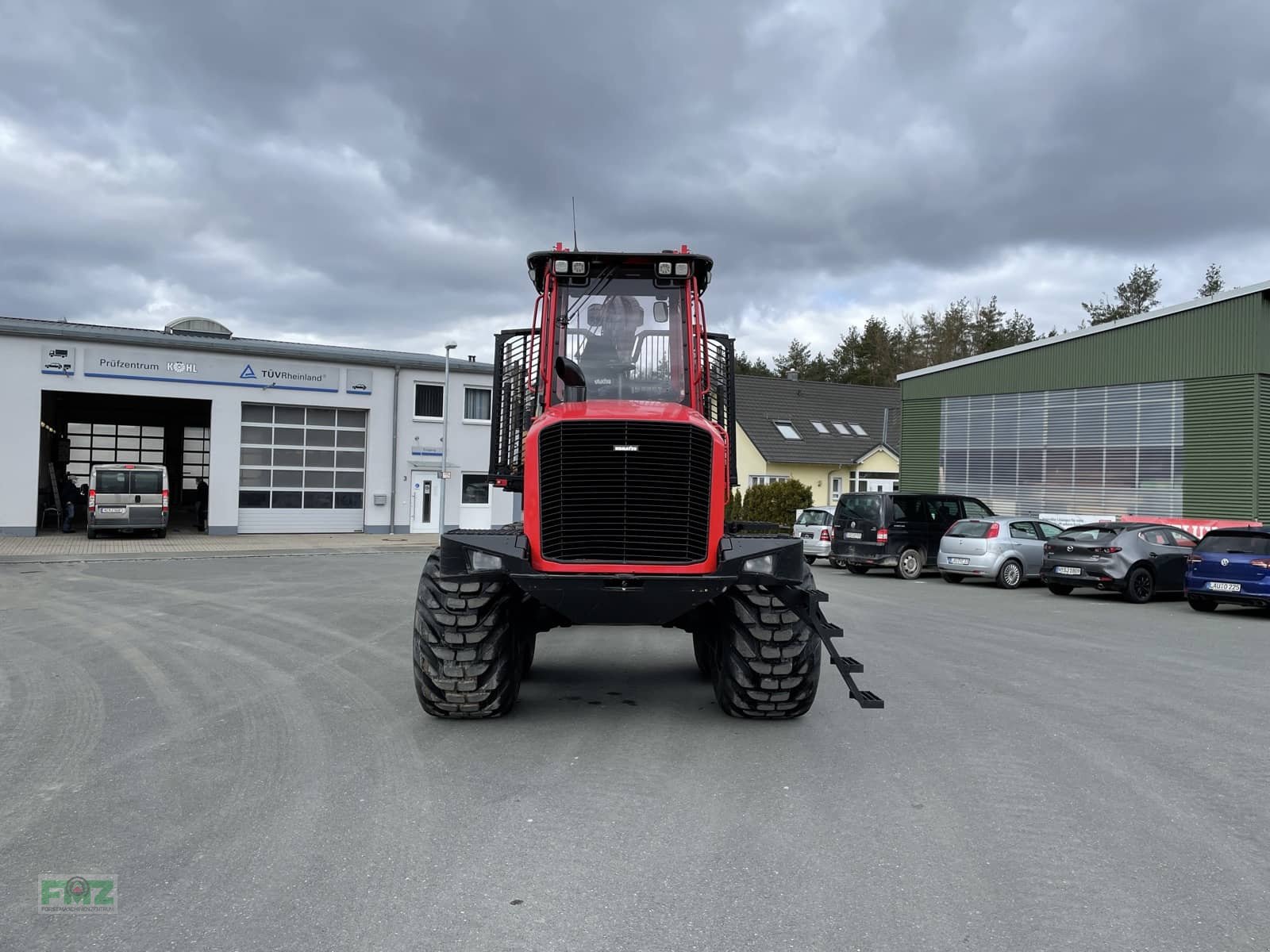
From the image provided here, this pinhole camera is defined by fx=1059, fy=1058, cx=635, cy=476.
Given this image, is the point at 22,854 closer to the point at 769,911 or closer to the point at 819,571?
the point at 769,911

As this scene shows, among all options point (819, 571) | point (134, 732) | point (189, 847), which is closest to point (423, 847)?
point (189, 847)

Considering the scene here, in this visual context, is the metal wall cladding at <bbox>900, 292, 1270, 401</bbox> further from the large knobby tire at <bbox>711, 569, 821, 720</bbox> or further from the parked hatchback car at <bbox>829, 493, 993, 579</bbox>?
the large knobby tire at <bbox>711, 569, 821, 720</bbox>

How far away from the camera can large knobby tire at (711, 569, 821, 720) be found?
668 cm

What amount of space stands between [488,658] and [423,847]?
2276 millimetres

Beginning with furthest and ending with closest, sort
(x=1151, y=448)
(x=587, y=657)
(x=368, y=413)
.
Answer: (x=368, y=413) → (x=1151, y=448) → (x=587, y=657)

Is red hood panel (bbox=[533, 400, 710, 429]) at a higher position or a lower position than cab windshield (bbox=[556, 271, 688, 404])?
lower

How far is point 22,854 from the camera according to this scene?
438 cm

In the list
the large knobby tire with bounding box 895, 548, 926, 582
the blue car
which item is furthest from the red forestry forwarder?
the large knobby tire with bounding box 895, 548, 926, 582

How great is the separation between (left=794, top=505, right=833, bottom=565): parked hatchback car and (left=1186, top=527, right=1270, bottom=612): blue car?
878 cm

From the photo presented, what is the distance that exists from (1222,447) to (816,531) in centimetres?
996

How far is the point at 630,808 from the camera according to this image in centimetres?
513

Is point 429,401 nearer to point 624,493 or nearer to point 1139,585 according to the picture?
point 1139,585

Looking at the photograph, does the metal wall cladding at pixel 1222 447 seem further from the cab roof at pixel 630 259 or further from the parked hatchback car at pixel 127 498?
the parked hatchback car at pixel 127 498

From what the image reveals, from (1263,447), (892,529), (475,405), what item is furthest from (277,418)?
(1263,447)
